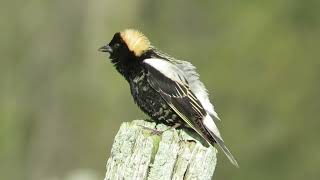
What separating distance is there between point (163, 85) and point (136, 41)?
43 centimetres

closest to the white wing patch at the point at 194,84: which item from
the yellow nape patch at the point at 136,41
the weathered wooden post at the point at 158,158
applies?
the yellow nape patch at the point at 136,41

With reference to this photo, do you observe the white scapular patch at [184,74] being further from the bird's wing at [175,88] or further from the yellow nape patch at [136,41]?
the yellow nape patch at [136,41]

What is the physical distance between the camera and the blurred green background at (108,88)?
543 inches

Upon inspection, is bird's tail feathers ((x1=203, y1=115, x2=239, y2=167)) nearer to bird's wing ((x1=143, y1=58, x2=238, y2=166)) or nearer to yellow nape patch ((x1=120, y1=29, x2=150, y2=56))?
bird's wing ((x1=143, y1=58, x2=238, y2=166))

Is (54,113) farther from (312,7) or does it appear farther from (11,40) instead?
(312,7)

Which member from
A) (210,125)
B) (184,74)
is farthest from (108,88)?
(210,125)

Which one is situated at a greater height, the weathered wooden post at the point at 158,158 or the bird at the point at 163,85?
the bird at the point at 163,85

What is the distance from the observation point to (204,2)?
14266 mm

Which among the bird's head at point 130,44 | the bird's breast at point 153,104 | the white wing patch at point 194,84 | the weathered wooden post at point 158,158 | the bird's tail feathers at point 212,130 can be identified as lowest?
the weathered wooden post at point 158,158

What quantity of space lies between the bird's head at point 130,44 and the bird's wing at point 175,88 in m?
0.12

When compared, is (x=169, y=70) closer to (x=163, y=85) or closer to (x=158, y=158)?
(x=163, y=85)

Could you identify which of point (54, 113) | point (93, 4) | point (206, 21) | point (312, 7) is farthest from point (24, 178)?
point (312, 7)

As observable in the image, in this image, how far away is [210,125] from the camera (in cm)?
630

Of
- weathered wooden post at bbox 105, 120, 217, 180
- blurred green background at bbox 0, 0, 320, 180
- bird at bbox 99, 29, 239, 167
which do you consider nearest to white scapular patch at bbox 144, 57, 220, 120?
bird at bbox 99, 29, 239, 167
